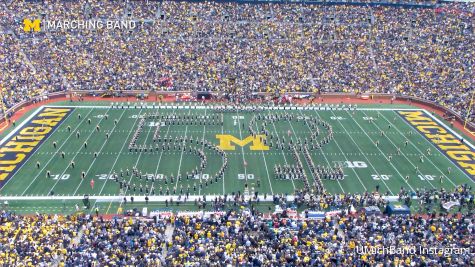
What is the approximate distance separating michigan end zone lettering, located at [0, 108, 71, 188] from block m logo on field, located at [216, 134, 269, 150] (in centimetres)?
1262

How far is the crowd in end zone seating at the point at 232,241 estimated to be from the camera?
1772cm

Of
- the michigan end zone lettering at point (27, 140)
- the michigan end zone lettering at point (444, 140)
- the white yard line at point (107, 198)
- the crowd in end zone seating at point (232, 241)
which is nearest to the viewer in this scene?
the crowd in end zone seating at point (232, 241)

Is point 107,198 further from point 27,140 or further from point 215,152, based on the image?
point 27,140

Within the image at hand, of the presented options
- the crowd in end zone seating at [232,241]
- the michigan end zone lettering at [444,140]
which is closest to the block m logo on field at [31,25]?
the crowd in end zone seating at [232,241]

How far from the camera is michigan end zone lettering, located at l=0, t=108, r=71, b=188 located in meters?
28.0

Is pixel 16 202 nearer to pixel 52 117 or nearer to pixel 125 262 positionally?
pixel 125 262

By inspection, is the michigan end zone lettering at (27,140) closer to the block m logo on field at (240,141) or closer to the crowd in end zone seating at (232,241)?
the crowd in end zone seating at (232,241)

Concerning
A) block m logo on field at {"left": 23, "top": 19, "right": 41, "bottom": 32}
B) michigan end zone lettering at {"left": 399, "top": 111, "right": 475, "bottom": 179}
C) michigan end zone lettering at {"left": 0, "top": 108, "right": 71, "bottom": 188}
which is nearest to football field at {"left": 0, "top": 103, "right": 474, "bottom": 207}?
michigan end zone lettering at {"left": 0, "top": 108, "right": 71, "bottom": 188}

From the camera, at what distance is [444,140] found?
1325 inches

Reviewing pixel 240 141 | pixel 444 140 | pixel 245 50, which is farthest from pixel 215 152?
pixel 245 50

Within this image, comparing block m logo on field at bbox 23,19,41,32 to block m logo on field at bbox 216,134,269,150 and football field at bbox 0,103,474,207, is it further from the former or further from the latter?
block m logo on field at bbox 216,134,269,150

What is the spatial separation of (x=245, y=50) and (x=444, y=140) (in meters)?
23.5

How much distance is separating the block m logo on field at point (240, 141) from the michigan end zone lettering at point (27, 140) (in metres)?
12.6

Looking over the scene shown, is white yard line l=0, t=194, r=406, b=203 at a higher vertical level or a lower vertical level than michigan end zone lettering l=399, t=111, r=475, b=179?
lower
